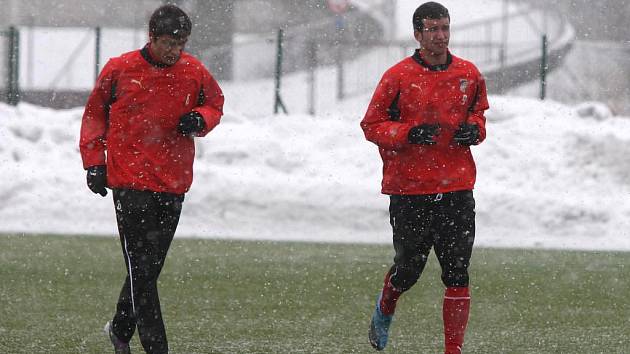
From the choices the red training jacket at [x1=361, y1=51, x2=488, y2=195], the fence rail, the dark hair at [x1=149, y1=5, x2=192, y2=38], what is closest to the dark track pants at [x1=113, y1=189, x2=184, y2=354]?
the dark hair at [x1=149, y1=5, x2=192, y2=38]

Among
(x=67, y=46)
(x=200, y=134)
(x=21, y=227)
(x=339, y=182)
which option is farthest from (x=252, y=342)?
(x=67, y=46)

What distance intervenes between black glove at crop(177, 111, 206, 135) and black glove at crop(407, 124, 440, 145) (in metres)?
0.98

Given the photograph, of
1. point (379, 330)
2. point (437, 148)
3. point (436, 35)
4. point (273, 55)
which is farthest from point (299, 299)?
point (273, 55)

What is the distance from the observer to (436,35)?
6176mm

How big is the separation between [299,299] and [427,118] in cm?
285

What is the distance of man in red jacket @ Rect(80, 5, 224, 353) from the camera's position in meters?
5.83

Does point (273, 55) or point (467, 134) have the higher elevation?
point (467, 134)

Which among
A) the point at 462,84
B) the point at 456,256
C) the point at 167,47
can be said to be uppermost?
the point at 167,47

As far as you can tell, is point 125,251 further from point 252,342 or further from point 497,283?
point 497,283

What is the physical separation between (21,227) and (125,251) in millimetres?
8349

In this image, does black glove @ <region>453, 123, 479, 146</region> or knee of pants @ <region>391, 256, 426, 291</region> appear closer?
black glove @ <region>453, 123, 479, 146</region>

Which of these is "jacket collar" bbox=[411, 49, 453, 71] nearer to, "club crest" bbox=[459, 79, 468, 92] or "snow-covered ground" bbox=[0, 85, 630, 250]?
"club crest" bbox=[459, 79, 468, 92]

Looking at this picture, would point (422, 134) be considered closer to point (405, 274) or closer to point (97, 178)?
point (405, 274)

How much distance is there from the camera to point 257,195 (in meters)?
15.3
